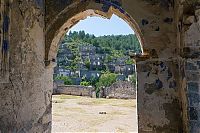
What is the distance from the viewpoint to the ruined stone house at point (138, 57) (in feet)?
10.3

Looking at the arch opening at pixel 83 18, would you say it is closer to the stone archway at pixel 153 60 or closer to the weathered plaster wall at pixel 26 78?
the stone archway at pixel 153 60

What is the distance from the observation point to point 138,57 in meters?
3.78

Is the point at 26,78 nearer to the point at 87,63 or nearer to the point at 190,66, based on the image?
the point at 190,66

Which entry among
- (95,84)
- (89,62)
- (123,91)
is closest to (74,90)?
(123,91)

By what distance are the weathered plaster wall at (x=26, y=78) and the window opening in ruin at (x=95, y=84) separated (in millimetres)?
892

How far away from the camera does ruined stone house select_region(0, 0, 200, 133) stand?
3131 mm

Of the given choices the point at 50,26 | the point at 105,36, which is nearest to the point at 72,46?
the point at 105,36

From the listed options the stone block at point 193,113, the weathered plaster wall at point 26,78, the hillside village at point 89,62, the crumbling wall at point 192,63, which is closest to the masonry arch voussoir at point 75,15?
the weathered plaster wall at point 26,78

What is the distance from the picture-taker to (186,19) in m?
3.32

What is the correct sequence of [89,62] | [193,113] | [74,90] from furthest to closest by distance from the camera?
1. [89,62]
2. [74,90]
3. [193,113]

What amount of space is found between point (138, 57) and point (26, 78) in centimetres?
157

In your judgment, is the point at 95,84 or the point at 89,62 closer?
the point at 95,84

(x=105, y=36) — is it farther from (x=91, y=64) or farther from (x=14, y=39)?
(x=14, y=39)

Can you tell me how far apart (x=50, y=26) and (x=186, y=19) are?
1.95m
